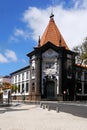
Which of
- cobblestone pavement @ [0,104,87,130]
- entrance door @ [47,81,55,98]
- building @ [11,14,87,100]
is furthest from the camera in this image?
entrance door @ [47,81,55,98]

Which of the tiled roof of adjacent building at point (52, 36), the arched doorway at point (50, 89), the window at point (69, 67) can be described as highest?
the tiled roof of adjacent building at point (52, 36)

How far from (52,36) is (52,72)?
10043 mm

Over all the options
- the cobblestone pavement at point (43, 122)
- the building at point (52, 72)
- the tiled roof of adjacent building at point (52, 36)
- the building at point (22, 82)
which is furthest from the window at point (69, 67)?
the cobblestone pavement at point (43, 122)

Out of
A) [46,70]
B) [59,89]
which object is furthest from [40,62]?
[59,89]

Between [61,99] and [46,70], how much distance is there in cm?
721

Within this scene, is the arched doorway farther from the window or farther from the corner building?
the window

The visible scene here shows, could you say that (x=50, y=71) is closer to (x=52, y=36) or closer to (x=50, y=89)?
(x=50, y=89)

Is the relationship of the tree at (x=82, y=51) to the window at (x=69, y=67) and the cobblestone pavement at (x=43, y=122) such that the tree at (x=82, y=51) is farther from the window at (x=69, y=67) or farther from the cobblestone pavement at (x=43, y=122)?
the cobblestone pavement at (x=43, y=122)

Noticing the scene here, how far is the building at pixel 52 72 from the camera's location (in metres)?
75.1

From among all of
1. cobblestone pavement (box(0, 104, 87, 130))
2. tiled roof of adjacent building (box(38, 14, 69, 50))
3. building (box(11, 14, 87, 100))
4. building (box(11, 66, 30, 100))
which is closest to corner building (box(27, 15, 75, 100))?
building (box(11, 14, 87, 100))

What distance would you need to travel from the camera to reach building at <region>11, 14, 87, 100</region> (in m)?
75.1

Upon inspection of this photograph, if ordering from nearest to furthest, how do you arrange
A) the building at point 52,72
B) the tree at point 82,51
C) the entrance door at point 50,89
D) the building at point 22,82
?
the tree at point 82,51, the building at point 52,72, the entrance door at point 50,89, the building at point 22,82

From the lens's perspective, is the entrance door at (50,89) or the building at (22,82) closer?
the entrance door at (50,89)

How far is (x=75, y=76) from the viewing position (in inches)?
3214
